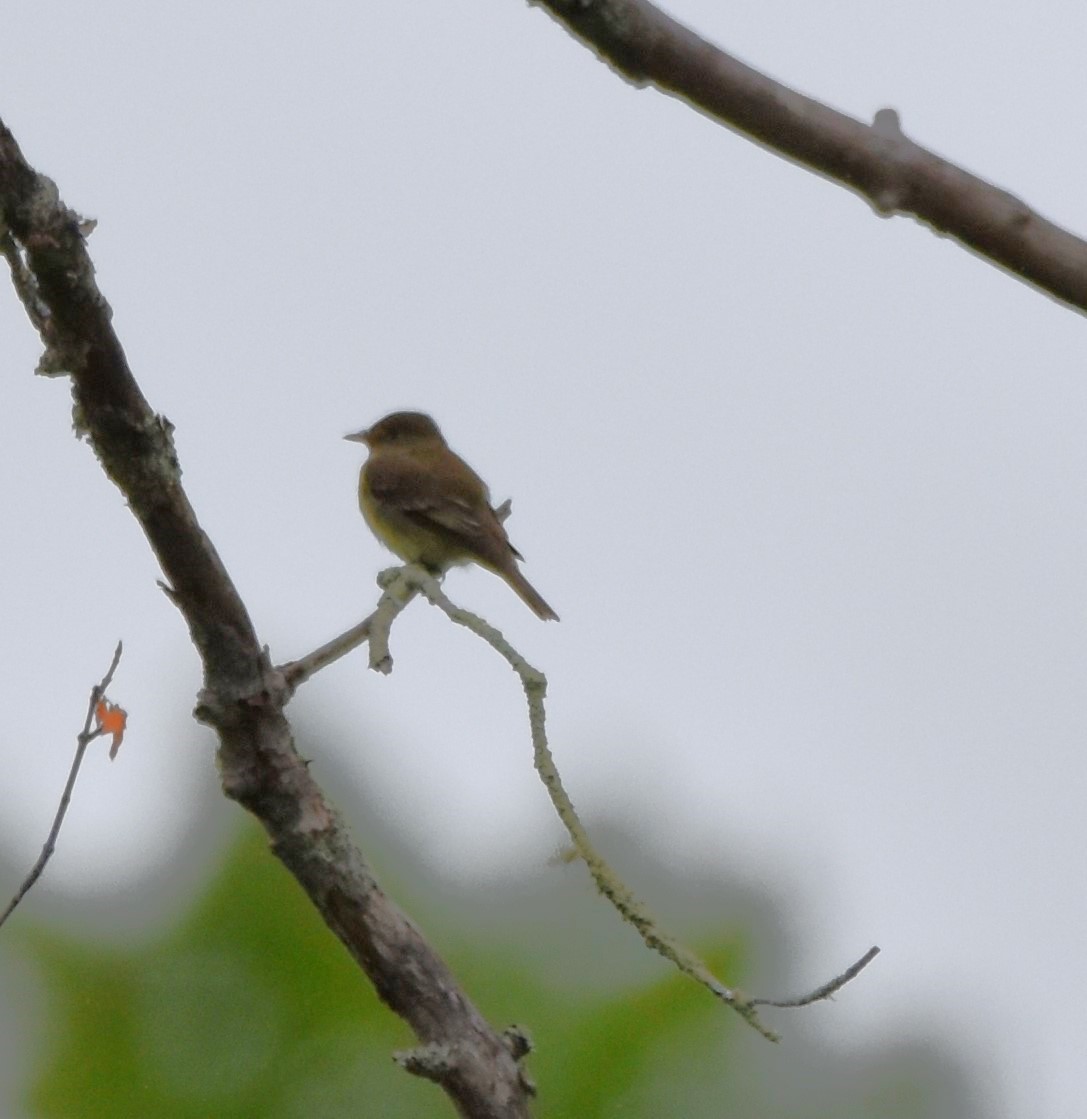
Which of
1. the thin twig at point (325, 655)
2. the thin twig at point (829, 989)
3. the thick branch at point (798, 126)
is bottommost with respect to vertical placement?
the thin twig at point (829, 989)

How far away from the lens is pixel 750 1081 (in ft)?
32.2

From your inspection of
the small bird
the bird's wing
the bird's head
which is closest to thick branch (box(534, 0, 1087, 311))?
the small bird

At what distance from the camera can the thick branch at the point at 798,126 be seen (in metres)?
1.59

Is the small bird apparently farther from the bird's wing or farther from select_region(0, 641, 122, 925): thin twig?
select_region(0, 641, 122, 925): thin twig

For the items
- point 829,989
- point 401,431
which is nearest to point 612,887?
point 829,989

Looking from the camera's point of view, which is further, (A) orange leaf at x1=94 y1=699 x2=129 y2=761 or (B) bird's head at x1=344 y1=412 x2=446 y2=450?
(B) bird's head at x1=344 y1=412 x2=446 y2=450

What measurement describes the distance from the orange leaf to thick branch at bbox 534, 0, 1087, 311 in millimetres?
1664

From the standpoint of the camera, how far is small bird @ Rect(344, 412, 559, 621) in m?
5.99

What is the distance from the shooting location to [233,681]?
2.47 metres

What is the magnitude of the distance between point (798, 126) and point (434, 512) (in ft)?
15.3

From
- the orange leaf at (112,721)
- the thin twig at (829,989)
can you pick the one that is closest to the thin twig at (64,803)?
the orange leaf at (112,721)

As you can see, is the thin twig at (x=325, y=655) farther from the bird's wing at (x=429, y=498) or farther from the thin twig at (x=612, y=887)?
the bird's wing at (x=429, y=498)

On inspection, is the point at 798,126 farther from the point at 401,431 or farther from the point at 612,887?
the point at 401,431

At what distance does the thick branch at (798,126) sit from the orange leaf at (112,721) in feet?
5.46
